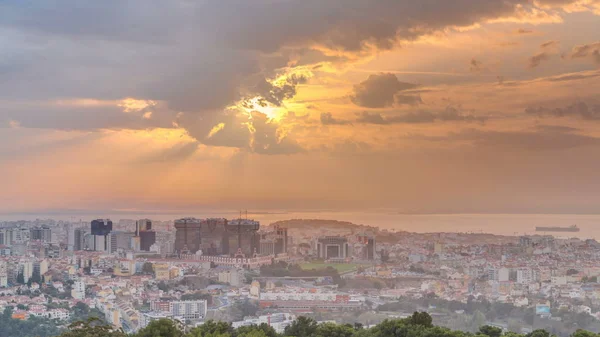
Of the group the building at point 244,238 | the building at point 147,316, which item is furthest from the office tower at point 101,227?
the building at point 147,316

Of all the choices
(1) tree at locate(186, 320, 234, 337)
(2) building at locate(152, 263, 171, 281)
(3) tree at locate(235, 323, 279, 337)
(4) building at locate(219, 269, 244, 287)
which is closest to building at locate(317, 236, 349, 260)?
(4) building at locate(219, 269, 244, 287)

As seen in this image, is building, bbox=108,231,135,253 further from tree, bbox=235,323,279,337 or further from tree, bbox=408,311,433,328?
tree, bbox=408,311,433,328

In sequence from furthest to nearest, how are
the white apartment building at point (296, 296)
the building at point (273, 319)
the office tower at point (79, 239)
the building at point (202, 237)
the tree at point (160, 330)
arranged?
the office tower at point (79, 239)
the building at point (202, 237)
the white apartment building at point (296, 296)
the building at point (273, 319)
the tree at point (160, 330)

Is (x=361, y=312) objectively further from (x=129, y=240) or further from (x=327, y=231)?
(x=129, y=240)

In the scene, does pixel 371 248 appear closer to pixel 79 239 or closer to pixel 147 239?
pixel 147 239

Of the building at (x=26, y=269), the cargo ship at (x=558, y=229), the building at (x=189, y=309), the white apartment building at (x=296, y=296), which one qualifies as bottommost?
the building at (x=189, y=309)

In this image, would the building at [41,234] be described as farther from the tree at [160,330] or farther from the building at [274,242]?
the tree at [160,330]
